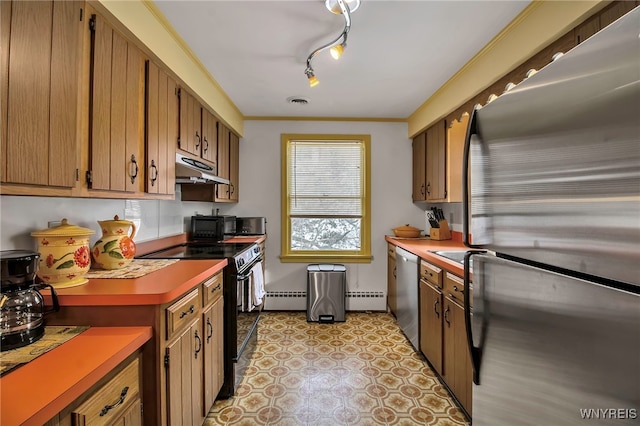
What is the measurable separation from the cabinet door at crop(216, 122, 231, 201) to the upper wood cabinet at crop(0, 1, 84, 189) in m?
1.76

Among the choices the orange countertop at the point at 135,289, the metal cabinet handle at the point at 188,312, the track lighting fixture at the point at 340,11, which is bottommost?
the metal cabinet handle at the point at 188,312

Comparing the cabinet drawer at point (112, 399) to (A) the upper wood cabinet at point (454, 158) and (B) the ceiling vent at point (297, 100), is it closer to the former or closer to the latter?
(B) the ceiling vent at point (297, 100)

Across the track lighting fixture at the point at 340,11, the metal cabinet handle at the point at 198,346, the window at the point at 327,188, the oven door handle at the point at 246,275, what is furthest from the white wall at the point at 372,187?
the metal cabinet handle at the point at 198,346

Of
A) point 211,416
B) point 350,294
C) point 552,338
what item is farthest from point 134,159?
point 350,294

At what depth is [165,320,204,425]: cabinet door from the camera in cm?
128

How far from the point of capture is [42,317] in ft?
3.28

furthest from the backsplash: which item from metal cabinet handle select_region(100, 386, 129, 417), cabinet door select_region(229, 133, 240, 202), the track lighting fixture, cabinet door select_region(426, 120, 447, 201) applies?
cabinet door select_region(426, 120, 447, 201)

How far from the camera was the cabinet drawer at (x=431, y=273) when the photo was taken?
212 centimetres

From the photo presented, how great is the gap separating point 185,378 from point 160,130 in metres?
1.48

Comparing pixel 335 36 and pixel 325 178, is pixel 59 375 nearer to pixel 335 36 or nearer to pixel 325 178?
pixel 335 36

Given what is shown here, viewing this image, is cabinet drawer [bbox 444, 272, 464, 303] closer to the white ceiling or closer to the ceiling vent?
the white ceiling

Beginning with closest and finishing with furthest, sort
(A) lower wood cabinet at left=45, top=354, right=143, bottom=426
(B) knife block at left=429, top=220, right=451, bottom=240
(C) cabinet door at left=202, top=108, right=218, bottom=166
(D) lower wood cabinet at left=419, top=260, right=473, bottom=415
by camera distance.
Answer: (A) lower wood cabinet at left=45, top=354, right=143, bottom=426
(D) lower wood cabinet at left=419, top=260, right=473, bottom=415
(C) cabinet door at left=202, top=108, right=218, bottom=166
(B) knife block at left=429, top=220, right=451, bottom=240

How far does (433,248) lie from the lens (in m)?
2.70

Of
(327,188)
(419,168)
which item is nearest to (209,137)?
(327,188)
